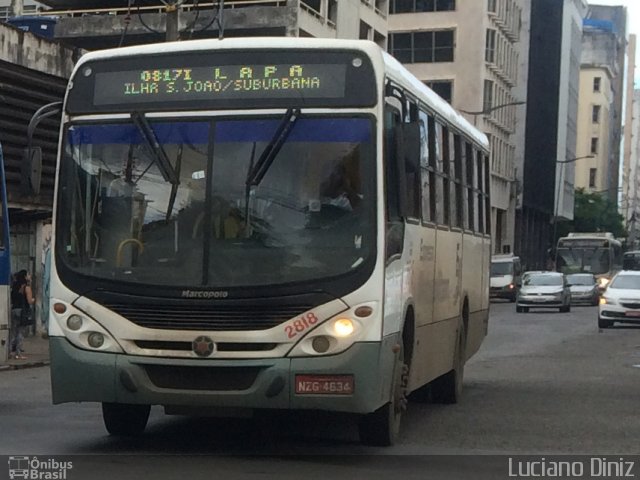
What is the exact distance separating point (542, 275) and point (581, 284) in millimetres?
7906

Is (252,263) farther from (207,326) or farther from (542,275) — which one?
(542,275)

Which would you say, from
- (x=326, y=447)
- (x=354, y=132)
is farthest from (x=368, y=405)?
(x=354, y=132)

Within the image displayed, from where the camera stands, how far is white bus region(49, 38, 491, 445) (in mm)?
10516

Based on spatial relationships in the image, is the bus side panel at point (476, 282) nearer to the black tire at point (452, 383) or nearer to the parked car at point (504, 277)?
the black tire at point (452, 383)

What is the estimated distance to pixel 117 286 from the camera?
10758 mm

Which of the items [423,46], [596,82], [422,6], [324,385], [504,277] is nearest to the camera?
[324,385]

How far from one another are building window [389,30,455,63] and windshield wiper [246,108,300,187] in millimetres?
72250

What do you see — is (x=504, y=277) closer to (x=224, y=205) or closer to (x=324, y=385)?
(x=224, y=205)

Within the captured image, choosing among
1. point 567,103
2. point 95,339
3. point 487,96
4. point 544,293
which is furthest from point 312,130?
point 567,103

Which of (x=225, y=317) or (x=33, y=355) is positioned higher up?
(x=225, y=317)

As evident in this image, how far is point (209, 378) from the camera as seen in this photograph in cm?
1059

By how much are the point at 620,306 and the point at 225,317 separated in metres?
30.1

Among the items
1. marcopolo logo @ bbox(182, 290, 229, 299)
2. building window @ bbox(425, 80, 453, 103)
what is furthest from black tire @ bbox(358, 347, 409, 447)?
building window @ bbox(425, 80, 453, 103)

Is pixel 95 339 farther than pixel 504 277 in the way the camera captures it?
No
